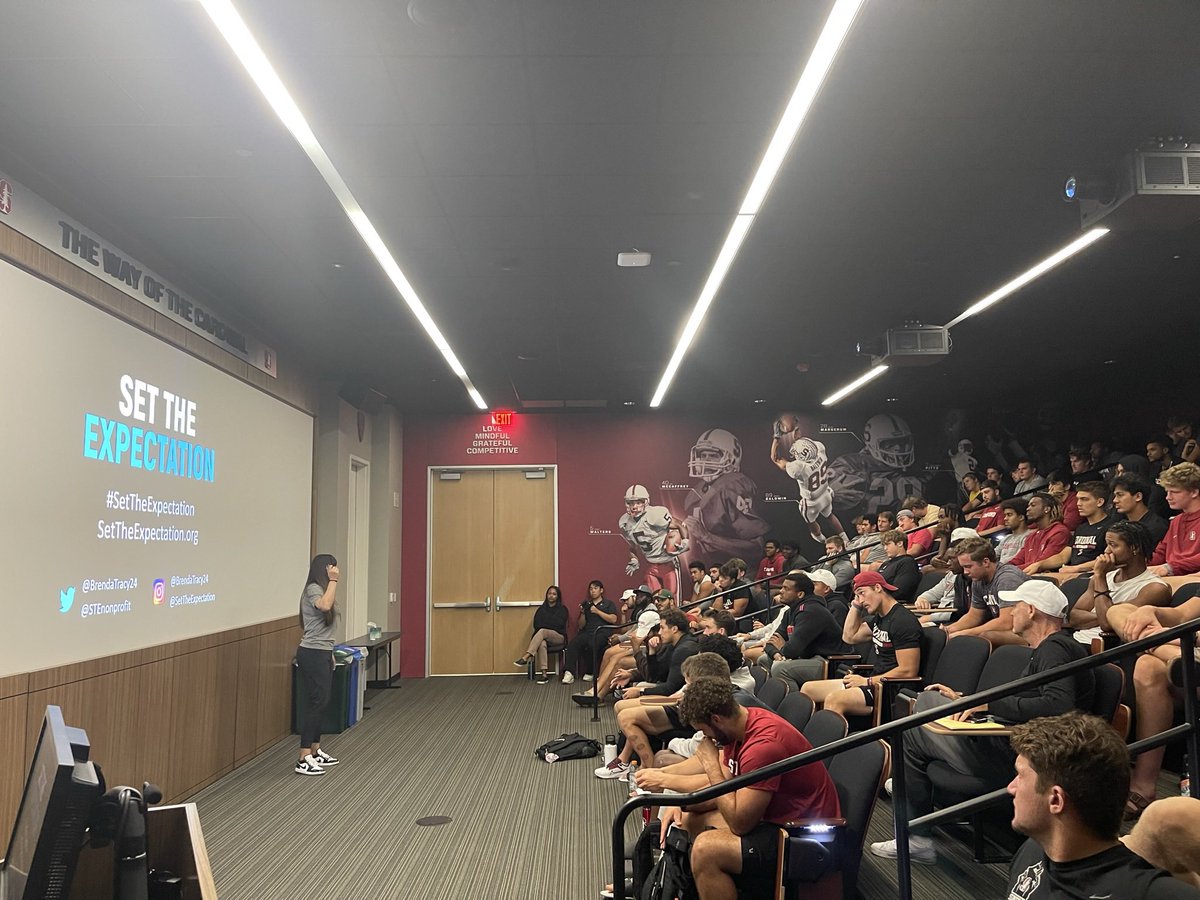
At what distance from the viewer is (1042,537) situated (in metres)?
6.96

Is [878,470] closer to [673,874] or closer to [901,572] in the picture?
[901,572]

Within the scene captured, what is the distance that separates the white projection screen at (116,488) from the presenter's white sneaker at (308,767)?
3.63 feet

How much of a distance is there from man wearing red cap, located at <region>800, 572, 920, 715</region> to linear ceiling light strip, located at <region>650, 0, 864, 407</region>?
2238 mm

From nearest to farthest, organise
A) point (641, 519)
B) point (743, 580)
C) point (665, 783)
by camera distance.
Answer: point (665, 783)
point (743, 580)
point (641, 519)

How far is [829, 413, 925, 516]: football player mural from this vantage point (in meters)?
11.1

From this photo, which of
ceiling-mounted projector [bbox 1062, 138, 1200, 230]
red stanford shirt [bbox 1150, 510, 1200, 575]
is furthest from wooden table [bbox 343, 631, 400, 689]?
ceiling-mounted projector [bbox 1062, 138, 1200, 230]

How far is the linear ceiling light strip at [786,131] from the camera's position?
3.16 meters

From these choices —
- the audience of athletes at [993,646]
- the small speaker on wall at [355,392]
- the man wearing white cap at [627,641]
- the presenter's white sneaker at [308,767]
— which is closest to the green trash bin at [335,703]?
the presenter's white sneaker at [308,767]

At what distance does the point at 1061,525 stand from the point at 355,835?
18.1 feet

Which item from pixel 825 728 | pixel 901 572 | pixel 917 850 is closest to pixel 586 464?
pixel 901 572

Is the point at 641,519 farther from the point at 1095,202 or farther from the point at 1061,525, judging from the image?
the point at 1095,202

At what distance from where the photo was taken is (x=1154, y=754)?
3543mm

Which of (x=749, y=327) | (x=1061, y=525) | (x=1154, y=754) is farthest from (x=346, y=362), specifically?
(x=1154, y=754)

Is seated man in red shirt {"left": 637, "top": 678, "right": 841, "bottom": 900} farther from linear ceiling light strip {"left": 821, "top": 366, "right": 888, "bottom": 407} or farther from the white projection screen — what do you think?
linear ceiling light strip {"left": 821, "top": 366, "right": 888, "bottom": 407}
